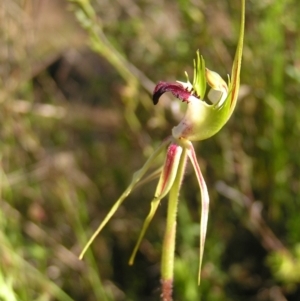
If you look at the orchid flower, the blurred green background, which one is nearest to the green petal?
the orchid flower

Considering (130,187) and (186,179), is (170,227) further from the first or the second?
(186,179)

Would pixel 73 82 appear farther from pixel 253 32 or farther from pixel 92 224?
pixel 253 32

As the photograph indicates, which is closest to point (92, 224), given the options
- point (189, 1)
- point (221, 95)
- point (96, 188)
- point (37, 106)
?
point (96, 188)

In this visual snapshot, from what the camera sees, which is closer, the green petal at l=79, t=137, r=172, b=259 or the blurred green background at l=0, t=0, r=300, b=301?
the green petal at l=79, t=137, r=172, b=259

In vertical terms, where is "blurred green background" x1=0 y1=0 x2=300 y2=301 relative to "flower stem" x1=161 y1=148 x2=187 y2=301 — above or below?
above

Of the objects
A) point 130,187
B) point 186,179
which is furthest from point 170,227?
point 186,179

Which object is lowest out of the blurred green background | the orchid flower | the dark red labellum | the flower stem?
the flower stem

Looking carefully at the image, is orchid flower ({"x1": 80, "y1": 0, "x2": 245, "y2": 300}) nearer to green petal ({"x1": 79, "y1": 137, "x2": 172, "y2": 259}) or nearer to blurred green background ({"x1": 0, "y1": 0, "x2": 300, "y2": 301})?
green petal ({"x1": 79, "y1": 137, "x2": 172, "y2": 259})
